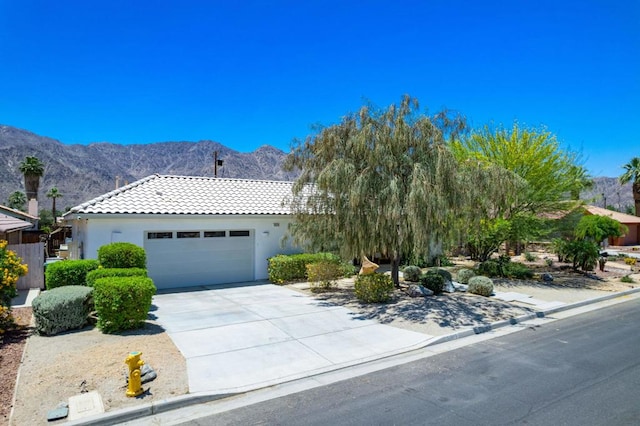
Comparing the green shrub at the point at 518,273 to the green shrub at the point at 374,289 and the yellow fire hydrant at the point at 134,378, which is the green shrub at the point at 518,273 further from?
the yellow fire hydrant at the point at 134,378

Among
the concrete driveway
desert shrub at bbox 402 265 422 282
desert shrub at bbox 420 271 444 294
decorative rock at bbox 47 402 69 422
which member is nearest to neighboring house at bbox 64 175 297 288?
the concrete driveway

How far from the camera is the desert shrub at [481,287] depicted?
43.7ft

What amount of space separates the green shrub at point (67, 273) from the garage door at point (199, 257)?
2526mm

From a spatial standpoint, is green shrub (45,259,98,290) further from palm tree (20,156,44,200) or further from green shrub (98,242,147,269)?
palm tree (20,156,44,200)

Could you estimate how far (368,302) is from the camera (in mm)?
11984

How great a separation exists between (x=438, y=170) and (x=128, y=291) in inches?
315

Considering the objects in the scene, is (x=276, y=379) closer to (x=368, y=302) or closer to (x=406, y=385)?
(x=406, y=385)

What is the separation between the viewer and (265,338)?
8609mm

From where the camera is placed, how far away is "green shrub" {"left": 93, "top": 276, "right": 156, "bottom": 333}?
8531 millimetres

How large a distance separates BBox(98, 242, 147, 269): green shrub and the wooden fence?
4573 millimetres

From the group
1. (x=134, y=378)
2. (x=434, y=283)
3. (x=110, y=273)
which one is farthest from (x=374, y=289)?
(x=134, y=378)

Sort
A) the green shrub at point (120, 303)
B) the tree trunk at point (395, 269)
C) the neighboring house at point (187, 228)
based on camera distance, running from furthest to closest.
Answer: the neighboring house at point (187, 228), the tree trunk at point (395, 269), the green shrub at point (120, 303)

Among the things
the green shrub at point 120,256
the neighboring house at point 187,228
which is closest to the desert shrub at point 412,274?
the neighboring house at point 187,228

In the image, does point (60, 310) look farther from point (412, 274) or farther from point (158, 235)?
point (412, 274)
